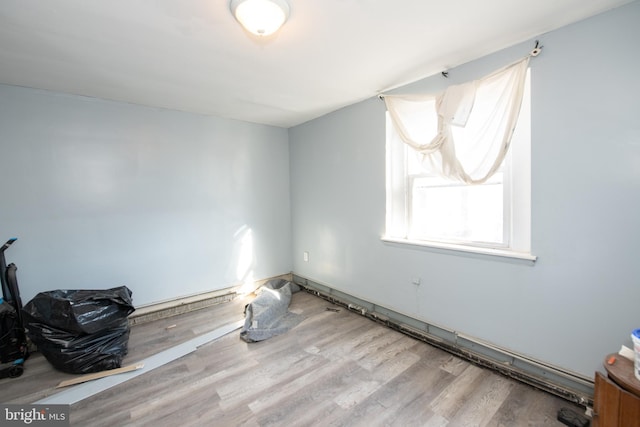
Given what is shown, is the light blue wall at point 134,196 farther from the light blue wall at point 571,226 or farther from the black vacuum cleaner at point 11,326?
the light blue wall at point 571,226

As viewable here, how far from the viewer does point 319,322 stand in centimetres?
289

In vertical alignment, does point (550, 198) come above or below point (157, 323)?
above

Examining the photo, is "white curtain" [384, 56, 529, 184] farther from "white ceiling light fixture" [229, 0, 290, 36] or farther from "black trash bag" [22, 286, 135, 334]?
"black trash bag" [22, 286, 135, 334]

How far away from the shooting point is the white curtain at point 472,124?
1853 mm

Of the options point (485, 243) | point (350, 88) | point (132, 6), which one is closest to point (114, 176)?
point (132, 6)

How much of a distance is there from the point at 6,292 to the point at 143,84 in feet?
6.96

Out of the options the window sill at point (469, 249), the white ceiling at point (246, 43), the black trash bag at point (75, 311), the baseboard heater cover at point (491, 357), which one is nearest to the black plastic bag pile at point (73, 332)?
the black trash bag at point (75, 311)

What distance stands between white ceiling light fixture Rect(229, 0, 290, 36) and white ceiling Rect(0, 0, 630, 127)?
0.22 feet

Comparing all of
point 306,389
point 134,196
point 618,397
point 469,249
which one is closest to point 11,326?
point 134,196

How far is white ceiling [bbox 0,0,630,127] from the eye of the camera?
4.77ft

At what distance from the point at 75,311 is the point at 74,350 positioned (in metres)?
0.31

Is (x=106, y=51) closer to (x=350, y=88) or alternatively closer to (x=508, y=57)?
(x=350, y=88)

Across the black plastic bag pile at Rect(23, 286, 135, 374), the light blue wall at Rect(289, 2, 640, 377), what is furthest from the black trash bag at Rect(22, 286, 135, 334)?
the light blue wall at Rect(289, 2, 640, 377)

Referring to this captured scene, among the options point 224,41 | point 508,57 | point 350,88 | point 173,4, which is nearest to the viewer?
point 173,4
